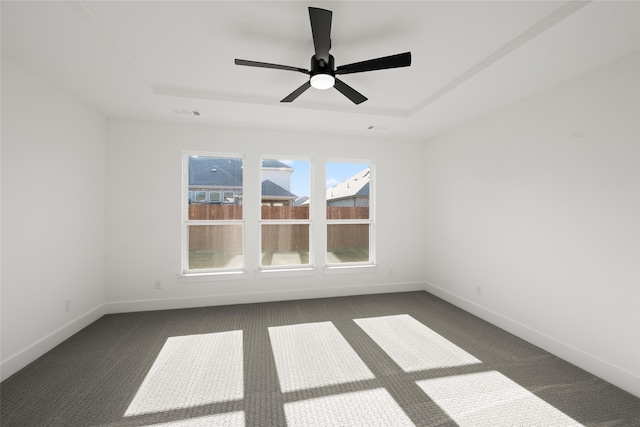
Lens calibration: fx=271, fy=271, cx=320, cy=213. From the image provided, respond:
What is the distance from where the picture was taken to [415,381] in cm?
222

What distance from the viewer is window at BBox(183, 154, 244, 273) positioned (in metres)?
4.01

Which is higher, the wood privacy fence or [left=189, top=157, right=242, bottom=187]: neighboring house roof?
[left=189, top=157, right=242, bottom=187]: neighboring house roof

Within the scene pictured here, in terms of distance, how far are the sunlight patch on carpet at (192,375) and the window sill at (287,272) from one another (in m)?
1.21

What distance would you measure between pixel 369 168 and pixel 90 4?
3791 mm

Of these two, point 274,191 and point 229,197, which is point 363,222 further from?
point 229,197

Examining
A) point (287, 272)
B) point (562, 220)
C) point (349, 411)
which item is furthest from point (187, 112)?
point (562, 220)

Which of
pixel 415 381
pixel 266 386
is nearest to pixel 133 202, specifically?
pixel 266 386

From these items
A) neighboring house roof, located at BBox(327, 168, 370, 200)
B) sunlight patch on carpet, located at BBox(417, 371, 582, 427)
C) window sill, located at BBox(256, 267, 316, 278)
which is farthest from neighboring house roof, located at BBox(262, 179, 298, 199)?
sunlight patch on carpet, located at BBox(417, 371, 582, 427)

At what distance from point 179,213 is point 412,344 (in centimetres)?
340

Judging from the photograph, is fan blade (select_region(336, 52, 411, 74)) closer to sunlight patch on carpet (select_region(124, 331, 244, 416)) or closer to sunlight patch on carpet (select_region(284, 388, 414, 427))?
sunlight patch on carpet (select_region(284, 388, 414, 427))

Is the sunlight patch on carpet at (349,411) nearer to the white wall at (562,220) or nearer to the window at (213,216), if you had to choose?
the white wall at (562,220)

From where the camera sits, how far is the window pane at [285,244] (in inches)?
169

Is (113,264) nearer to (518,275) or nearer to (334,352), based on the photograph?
(334,352)

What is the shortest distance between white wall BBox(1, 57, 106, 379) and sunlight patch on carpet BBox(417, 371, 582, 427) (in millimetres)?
3479
